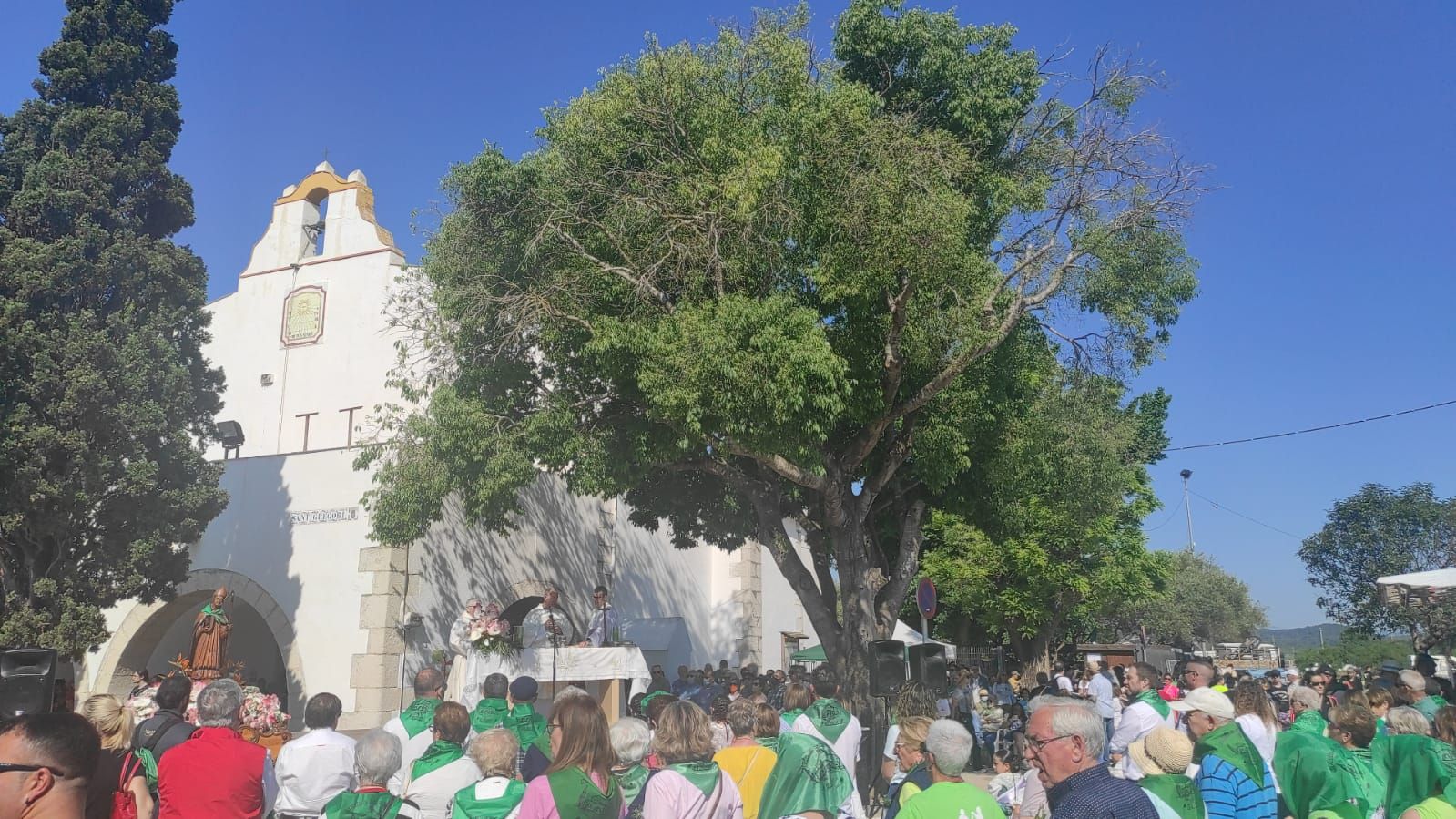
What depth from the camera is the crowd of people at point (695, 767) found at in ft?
11.5

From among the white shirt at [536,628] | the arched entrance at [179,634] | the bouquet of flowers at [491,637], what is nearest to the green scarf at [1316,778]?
the bouquet of flowers at [491,637]

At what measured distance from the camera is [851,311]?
41.3 ft

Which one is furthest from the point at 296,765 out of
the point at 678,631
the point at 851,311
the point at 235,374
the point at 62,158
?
the point at 235,374

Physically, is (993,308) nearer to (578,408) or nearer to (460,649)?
(578,408)

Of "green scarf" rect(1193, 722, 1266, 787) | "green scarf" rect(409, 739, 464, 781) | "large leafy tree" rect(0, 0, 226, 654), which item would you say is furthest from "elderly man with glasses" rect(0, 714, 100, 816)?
"large leafy tree" rect(0, 0, 226, 654)

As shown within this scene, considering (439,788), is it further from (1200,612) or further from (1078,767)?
(1200,612)

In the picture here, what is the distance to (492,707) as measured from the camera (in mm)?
7414

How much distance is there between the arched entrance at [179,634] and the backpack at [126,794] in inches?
488

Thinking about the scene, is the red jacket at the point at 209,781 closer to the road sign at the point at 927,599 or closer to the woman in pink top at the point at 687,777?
the woman in pink top at the point at 687,777

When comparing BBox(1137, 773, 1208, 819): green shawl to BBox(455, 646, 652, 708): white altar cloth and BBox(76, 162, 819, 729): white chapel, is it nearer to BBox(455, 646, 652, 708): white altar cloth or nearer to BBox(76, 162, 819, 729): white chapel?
BBox(455, 646, 652, 708): white altar cloth

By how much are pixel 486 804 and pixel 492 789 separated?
0.07 m

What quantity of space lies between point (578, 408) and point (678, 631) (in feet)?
38.0

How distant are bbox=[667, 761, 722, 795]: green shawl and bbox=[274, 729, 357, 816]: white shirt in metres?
2.11

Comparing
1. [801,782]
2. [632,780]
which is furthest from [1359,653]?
[632,780]
